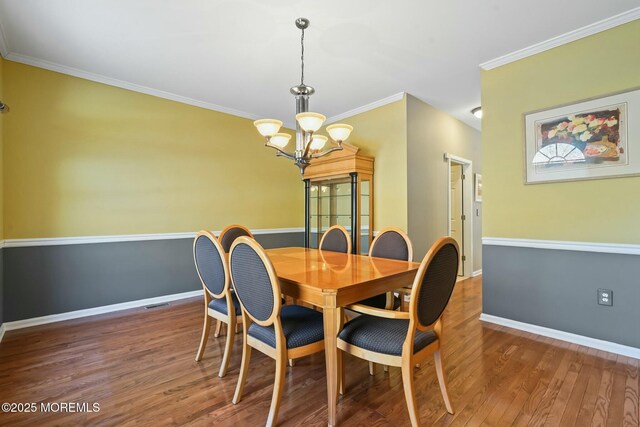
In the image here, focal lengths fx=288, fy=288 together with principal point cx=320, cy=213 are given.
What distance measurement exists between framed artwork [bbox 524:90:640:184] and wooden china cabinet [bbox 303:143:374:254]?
5.81 feet

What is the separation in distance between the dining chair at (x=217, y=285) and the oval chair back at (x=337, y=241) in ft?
3.77

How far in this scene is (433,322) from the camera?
4.98ft

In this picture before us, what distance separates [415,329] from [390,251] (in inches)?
44.6

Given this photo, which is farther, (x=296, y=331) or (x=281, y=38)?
(x=281, y=38)

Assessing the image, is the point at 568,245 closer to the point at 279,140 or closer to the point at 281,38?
the point at 279,140

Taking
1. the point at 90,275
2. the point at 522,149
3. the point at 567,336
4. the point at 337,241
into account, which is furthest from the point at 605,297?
the point at 90,275

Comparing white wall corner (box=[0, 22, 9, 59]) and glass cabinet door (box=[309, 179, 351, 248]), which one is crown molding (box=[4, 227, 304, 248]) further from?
white wall corner (box=[0, 22, 9, 59])

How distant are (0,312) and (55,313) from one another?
1.30 feet

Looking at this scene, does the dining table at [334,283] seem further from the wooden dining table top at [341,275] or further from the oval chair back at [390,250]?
the oval chair back at [390,250]

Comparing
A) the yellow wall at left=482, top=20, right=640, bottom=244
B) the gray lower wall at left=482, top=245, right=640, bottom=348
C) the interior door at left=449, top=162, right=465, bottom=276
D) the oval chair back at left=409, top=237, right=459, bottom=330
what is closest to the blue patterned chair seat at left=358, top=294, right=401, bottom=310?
the oval chair back at left=409, top=237, right=459, bottom=330

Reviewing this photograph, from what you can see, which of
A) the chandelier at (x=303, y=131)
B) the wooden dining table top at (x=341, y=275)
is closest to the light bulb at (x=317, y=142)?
the chandelier at (x=303, y=131)

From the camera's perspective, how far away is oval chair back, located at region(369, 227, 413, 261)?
237 cm

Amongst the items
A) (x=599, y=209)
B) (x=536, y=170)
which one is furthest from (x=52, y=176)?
(x=599, y=209)

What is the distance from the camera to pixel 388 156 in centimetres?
377
